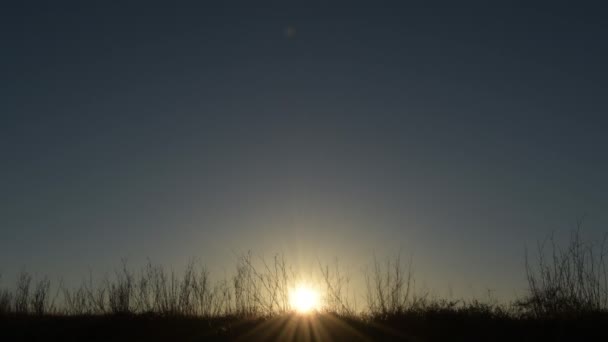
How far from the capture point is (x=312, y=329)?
8.66 m

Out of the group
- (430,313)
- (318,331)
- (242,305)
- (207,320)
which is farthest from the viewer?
(242,305)

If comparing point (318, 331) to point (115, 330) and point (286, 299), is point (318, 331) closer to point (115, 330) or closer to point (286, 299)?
point (286, 299)

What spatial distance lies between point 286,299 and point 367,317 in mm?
2016

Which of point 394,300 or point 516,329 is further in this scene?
point 394,300

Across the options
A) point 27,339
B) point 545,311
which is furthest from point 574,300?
point 27,339

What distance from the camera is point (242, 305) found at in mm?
10922

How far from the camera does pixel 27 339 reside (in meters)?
9.42

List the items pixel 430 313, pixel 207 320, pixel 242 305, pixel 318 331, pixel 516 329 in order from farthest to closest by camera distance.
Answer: pixel 242 305 < pixel 207 320 < pixel 430 313 < pixel 318 331 < pixel 516 329

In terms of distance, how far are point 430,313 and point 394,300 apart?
1.08 metres

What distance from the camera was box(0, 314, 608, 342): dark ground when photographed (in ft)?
25.5

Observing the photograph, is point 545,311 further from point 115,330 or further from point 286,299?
point 115,330

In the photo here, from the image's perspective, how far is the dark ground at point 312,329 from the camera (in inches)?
307

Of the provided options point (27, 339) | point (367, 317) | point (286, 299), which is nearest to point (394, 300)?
point (367, 317)

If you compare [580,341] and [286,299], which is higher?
[286,299]
